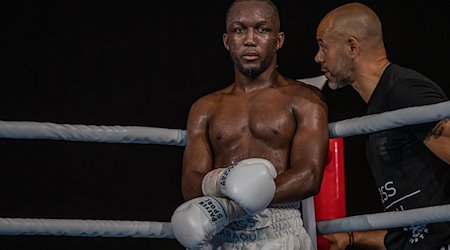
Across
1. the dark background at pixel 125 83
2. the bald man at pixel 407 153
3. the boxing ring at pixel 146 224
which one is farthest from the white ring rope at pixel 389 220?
the dark background at pixel 125 83

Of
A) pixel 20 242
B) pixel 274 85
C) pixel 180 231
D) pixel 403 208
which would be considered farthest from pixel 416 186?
pixel 20 242

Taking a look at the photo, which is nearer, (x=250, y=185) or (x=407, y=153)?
(x=250, y=185)

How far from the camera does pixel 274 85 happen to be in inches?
90.2

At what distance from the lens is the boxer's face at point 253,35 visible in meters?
2.24

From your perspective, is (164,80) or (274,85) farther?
(164,80)

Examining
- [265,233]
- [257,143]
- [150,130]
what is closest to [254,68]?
[257,143]

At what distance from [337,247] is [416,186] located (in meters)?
0.45

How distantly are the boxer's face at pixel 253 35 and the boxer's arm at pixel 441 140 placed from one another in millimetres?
449

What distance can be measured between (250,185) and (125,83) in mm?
1532

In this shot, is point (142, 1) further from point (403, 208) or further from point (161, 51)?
point (403, 208)

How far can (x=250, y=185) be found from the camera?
189cm

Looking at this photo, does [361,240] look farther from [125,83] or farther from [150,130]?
[125,83]

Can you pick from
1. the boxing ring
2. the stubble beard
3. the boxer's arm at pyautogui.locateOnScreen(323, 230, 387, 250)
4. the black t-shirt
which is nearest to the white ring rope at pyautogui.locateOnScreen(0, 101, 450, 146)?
the boxing ring

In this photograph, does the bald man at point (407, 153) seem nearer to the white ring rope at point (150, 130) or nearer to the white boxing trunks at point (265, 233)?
the white ring rope at point (150, 130)
